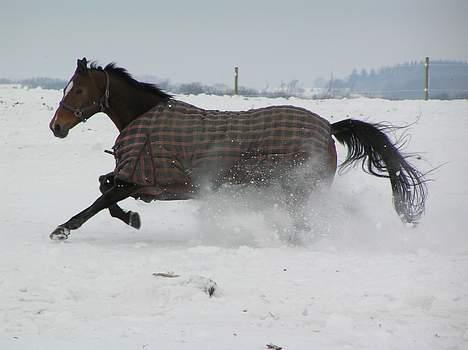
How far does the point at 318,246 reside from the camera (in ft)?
21.0

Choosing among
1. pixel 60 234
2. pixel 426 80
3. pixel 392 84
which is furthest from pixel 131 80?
pixel 426 80

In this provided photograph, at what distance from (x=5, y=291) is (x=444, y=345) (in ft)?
8.51

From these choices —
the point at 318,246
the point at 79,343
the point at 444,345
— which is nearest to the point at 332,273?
the point at 318,246

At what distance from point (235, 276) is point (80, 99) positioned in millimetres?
2617

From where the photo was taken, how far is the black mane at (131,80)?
710 cm

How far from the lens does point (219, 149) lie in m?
6.62

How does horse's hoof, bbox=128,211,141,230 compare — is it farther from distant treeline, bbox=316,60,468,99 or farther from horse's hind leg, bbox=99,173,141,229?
distant treeline, bbox=316,60,468,99

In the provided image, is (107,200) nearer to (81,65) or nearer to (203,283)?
(81,65)

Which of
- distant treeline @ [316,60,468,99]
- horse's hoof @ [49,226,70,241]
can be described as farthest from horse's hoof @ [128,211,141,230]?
distant treeline @ [316,60,468,99]

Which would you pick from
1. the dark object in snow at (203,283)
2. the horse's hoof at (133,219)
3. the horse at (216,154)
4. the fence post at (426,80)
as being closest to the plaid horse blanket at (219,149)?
the horse at (216,154)

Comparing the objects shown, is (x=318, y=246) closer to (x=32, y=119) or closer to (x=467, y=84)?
(x=467, y=84)

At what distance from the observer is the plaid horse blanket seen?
260 inches

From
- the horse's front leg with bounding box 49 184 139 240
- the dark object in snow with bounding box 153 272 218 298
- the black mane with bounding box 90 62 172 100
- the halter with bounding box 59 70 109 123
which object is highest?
the black mane with bounding box 90 62 172 100

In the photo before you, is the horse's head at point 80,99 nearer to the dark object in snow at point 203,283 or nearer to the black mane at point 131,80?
the black mane at point 131,80
